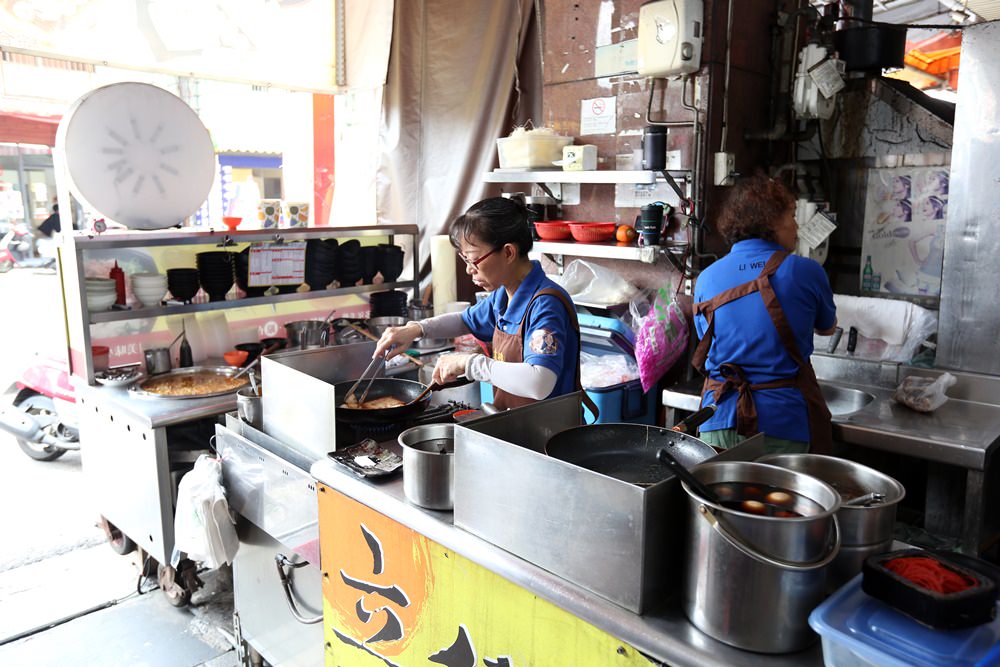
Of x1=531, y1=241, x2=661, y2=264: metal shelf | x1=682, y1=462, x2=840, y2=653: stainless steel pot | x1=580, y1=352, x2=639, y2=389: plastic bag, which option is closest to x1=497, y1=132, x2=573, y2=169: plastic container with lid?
x1=531, y1=241, x2=661, y2=264: metal shelf

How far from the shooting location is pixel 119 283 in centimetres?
347

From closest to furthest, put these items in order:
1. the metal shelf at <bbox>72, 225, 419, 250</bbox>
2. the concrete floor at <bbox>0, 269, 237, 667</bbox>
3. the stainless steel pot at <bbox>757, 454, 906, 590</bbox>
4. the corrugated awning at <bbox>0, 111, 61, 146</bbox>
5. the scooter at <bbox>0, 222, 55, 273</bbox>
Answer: the stainless steel pot at <bbox>757, 454, 906, 590</bbox> → the concrete floor at <bbox>0, 269, 237, 667</bbox> → the metal shelf at <bbox>72, 225, 419, 250</bbox> → the corrugated awning at <bbox>0, 111, 61, 146</bbox> → the scooter at <bbox>0, 222, 55, 273</bbox>

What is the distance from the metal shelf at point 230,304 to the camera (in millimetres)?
3393

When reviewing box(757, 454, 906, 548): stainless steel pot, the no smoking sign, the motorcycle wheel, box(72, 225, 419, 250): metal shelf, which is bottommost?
the motorcycle wheel

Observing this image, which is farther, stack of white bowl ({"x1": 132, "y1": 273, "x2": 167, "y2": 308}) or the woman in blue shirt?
stack of white bowl ({"x1": 132, "y1": 273, "x2": 167, "y2": 308})

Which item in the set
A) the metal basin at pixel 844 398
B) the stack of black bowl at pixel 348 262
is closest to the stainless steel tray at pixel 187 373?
the stack of black bowl at pixel 348 262

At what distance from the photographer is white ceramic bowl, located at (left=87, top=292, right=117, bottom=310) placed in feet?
11.0

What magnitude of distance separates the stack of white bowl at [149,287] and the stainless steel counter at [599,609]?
222 centimetres

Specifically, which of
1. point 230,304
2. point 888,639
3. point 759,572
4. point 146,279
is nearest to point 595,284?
point 230,304

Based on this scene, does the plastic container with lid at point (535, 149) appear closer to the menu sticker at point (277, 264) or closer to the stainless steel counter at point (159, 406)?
the menu sticker at point (277, 264)

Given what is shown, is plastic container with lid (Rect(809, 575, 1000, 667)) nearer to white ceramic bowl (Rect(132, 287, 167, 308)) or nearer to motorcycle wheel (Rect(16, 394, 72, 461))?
white ceramic bowl (Rect(132, 287, 167, 308))

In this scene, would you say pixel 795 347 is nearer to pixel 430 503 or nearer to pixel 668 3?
pixel 430 503

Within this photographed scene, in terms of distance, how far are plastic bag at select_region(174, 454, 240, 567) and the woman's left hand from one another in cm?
103

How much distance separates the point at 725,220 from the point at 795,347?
0.53 m
